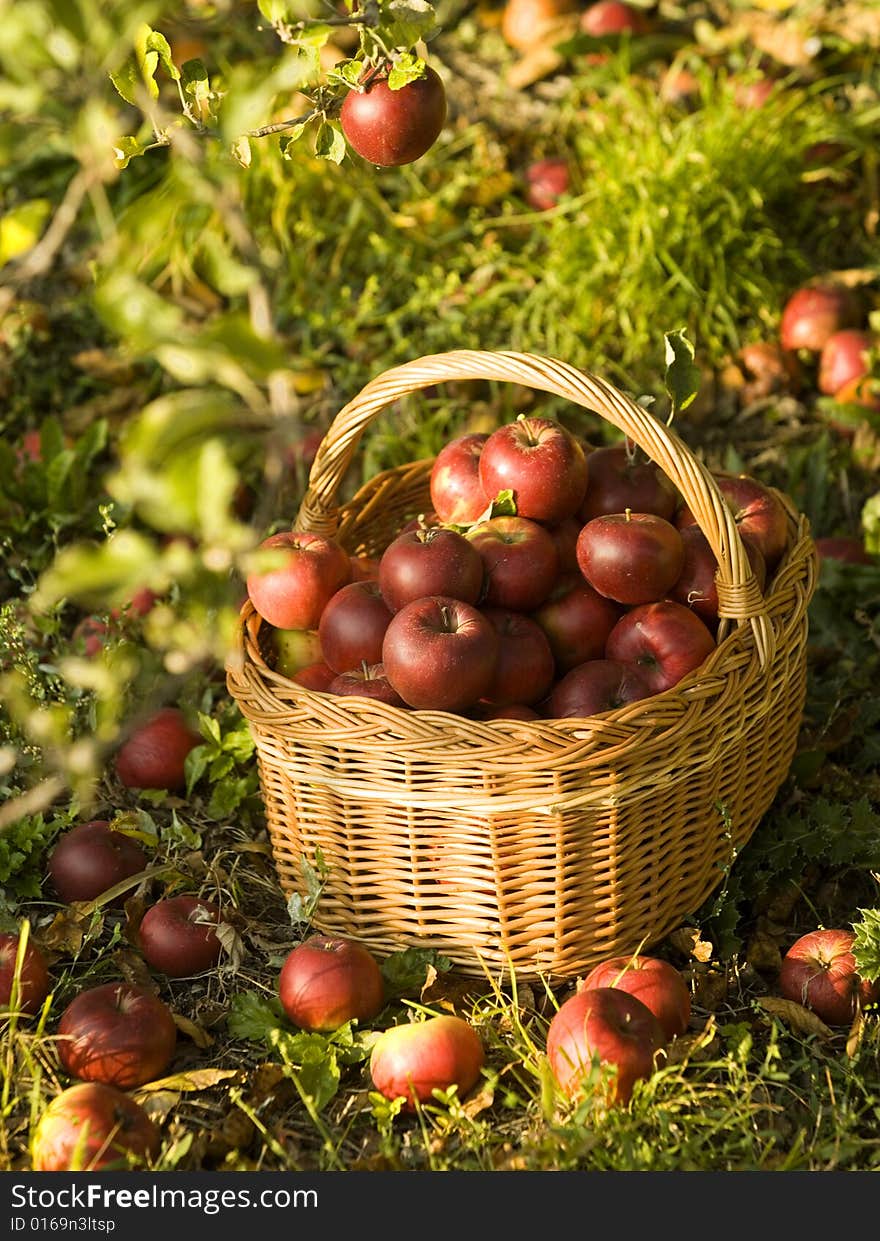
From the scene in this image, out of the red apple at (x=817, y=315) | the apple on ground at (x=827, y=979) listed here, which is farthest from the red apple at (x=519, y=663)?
the red apple at (x=817, y=315)

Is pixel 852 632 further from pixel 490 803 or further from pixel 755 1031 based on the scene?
pixel 490 803

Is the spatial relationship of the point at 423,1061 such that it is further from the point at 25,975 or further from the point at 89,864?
the point at 89,864

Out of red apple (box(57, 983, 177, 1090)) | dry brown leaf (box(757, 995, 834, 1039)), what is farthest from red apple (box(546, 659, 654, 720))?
red apple (box(57, 983, 177, 1090))

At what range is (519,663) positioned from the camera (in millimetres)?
2443

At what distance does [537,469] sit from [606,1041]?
108cm

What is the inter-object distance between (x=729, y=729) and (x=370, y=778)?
2.19 ft

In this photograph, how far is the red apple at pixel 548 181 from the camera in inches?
181

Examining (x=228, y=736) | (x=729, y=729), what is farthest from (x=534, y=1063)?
(x=228, y=736)

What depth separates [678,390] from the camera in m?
2.59

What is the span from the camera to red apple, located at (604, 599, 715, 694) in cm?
Answer: 244

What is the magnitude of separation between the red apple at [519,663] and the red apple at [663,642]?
0.15 meters

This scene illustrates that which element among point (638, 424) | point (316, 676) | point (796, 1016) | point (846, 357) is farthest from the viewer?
point (846, 357)

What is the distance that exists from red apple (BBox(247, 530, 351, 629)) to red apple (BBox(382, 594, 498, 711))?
10.7 inches

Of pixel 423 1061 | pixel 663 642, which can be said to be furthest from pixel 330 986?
pixel 663 642
